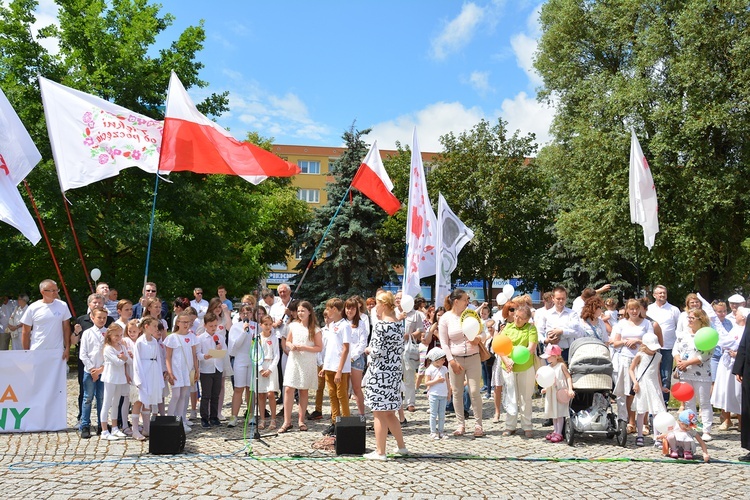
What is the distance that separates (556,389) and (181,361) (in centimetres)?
505

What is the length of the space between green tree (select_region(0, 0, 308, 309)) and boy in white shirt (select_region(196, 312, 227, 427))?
980 centimetres

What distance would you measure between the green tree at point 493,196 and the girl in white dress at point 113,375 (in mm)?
29583

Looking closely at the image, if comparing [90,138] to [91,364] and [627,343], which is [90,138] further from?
[627,343]

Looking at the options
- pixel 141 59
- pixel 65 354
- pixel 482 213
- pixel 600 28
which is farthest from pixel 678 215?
pixel 65 354

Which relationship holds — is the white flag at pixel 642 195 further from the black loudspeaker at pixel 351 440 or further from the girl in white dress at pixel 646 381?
the black loudspeaker at pixel 351 440

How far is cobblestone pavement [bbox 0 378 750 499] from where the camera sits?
21.2 ft

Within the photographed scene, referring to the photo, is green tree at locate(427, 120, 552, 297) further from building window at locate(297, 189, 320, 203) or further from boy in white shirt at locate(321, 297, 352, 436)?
building window at locate(297, 189, 320, 203)

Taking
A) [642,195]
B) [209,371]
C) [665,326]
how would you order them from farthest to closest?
1. [642,195]
2. [665,326]
3. [209,371]

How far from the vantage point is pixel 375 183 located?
11797 millimetres

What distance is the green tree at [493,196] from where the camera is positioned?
122ft

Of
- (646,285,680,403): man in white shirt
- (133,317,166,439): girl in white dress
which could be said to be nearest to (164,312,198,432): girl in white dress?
(133,317,166,439): girl in white dress

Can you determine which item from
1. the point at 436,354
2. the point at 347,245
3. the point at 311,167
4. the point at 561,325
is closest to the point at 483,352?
the point at 436,354

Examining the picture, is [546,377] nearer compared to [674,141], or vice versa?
[546,377]

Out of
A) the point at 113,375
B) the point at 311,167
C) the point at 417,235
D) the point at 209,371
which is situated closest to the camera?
the point at 113,375
